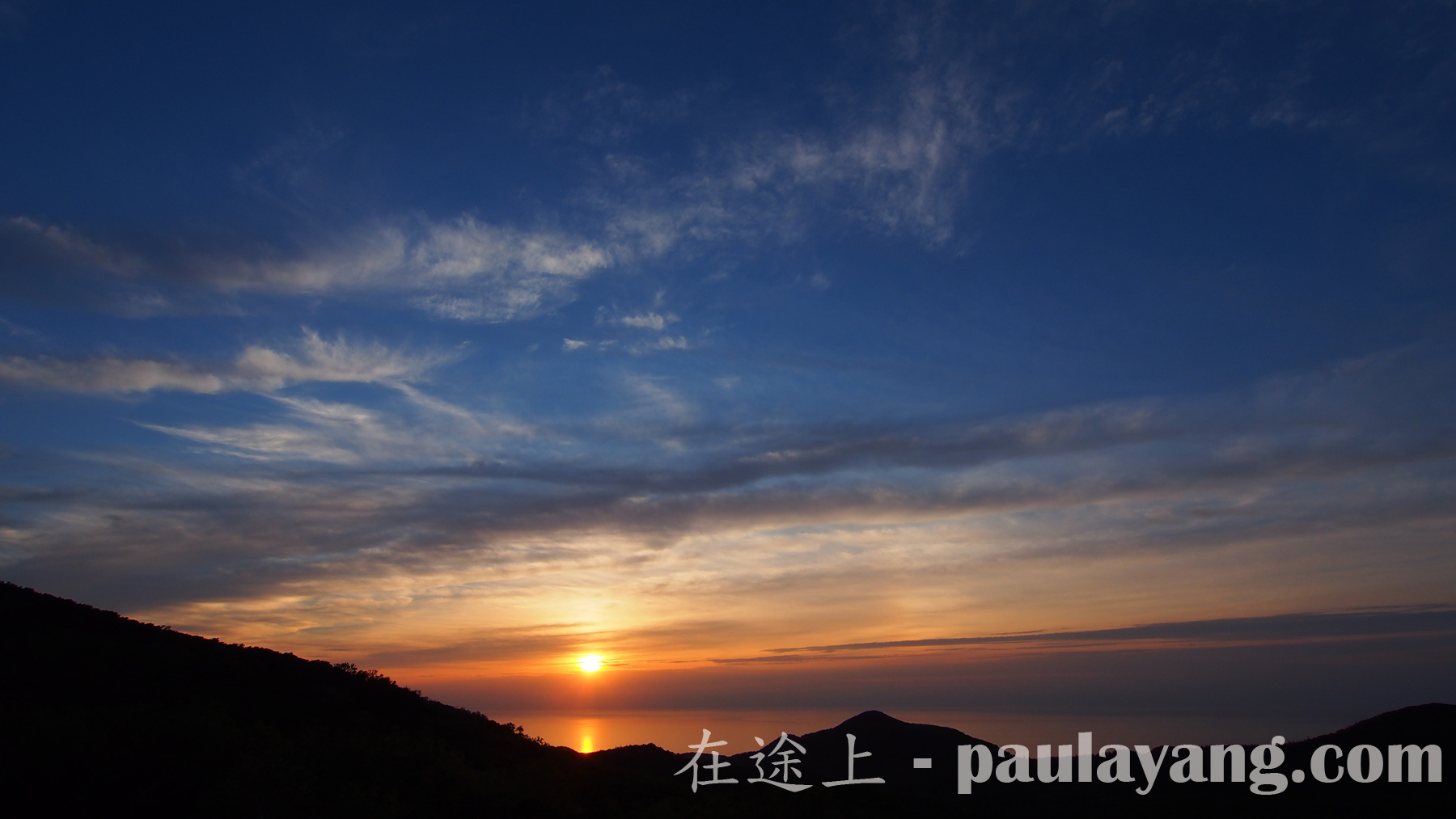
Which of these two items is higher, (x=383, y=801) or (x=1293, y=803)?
(x=383, y=801)

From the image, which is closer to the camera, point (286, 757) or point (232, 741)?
point (232, 741)

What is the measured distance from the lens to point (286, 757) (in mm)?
19656

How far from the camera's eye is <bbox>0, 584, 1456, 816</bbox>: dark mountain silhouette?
17.3m

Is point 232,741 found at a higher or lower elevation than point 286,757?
higher

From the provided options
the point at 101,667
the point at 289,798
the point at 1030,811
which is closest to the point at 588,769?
the point at 289,798

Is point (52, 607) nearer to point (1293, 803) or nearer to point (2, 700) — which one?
point (2, 700)

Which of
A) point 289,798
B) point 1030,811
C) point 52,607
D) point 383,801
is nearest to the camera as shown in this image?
point 289,798

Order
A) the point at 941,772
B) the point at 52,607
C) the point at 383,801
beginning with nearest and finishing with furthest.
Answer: the point at 383,801 → the point at 52,607 → the point at 941,772

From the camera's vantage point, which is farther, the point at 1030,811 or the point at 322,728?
the point at 1030,811

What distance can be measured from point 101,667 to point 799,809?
25.4 metres

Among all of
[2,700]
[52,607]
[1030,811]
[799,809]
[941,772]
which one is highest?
[52,607]

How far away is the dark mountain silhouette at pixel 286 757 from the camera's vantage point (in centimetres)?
1733

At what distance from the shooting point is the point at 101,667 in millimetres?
25938

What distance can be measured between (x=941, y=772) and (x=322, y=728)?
54.2 metres
